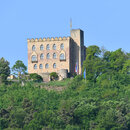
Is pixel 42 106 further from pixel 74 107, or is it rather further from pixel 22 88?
pixel 22 88

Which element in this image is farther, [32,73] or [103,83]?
[32,73]

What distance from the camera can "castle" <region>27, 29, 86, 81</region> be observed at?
9338 cm

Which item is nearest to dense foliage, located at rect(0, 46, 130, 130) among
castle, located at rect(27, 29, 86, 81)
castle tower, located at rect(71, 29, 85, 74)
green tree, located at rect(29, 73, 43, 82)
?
green tree, located at rect(29, 73, 43, 82)

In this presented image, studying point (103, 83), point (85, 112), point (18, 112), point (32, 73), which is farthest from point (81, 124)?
point (32, 73)

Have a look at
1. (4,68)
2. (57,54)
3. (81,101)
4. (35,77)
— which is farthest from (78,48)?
(81,101)

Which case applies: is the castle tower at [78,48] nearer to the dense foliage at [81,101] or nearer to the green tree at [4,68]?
the dense foliage at [81,101]

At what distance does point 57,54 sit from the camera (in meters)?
94.4

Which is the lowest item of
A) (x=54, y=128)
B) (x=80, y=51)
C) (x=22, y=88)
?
(x=54, y=128)

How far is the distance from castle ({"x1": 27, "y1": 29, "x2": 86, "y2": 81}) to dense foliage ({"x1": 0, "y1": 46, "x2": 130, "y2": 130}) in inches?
199

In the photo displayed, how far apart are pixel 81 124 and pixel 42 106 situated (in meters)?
5.99

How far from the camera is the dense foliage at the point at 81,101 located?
67.6 meters

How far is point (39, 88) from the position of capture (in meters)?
82.6

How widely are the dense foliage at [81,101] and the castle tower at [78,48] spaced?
465cm

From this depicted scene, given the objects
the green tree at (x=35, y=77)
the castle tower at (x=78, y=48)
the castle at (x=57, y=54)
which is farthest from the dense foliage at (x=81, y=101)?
the castle at (x=57, y=54)
